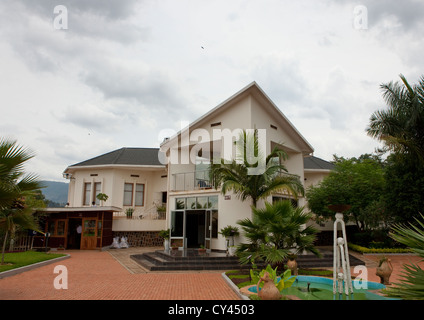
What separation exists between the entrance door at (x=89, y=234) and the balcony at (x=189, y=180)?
249 inches

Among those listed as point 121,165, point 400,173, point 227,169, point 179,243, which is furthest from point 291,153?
point 121,165

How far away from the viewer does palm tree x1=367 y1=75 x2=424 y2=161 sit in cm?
1452

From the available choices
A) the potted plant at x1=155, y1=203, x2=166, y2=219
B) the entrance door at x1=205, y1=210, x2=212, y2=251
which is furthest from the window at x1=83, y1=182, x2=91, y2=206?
the entrance door at x1=205, y1=210, x2=212, y2=251

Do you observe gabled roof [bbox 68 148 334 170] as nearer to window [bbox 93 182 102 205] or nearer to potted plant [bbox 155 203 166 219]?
window [bbox 93 182 102 205]

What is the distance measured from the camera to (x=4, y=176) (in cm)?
686

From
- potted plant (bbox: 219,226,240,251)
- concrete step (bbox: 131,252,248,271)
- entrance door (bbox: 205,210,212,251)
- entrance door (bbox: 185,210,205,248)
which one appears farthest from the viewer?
entrance door (bbox: 185,210,205,248)

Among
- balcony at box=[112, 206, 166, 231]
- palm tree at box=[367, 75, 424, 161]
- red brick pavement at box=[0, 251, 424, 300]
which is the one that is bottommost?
red brick pavement at box=[0, 251, 424, 300]

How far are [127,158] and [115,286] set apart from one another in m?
17.8

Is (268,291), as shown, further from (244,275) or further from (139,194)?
(139,194)

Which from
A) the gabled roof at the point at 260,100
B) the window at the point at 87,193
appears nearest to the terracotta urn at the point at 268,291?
the gabled roof at the point at 260,100

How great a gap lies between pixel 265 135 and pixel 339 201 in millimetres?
6600

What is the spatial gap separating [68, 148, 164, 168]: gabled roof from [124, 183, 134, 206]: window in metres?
1.87

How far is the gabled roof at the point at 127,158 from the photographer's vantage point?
25047mm
